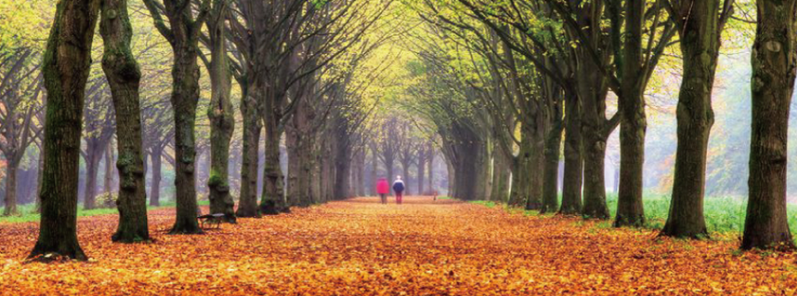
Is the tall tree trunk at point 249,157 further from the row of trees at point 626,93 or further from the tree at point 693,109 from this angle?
the tree at point 693,109

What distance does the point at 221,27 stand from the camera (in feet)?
63.4

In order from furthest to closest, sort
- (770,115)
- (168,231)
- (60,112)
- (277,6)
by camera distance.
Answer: (277,6), (168,231), (770,115), (60,112)

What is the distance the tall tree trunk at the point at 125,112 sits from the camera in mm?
12617

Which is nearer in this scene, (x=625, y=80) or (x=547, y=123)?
(x=625, y=80)

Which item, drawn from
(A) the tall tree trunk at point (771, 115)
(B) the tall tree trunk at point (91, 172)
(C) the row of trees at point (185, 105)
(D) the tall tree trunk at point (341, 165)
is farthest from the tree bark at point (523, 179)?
(A) the tall tree trunk at point (771, 115)

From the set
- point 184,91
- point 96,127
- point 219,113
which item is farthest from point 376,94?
point 184,91

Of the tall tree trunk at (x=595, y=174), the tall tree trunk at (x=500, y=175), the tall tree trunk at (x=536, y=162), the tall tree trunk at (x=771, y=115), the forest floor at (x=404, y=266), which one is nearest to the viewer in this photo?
the forest floor at (x=404, y=266)

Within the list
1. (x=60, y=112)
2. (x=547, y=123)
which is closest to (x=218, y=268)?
(x=60, y=112)

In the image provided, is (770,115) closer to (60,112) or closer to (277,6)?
(60,112)

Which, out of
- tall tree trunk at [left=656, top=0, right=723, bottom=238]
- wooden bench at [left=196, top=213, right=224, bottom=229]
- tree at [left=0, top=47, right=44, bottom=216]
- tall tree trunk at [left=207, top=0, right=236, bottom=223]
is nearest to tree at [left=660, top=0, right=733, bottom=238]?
tall tree trunk at [left=656, top=0, right=723, bottom=238]

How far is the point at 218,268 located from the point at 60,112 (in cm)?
279

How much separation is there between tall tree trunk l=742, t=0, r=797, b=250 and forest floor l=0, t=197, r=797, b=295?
533 millimetres

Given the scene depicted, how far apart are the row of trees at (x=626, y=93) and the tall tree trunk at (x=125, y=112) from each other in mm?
8988

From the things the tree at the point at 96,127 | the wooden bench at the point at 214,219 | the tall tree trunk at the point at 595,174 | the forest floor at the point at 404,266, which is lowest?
the forest floor at the point at 404,266
